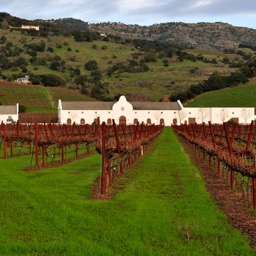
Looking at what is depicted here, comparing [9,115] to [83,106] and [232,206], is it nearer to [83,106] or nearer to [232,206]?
[83,106]

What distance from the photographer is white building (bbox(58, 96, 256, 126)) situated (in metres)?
105

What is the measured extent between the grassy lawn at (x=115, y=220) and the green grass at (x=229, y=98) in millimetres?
99850

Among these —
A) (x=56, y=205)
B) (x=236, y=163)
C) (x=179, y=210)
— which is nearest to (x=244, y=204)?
(x=236, y=163)

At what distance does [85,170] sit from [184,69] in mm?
153617

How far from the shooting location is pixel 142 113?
11012cm

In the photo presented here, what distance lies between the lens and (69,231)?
37.4ft

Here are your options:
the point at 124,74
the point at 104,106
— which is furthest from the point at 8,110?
the point at 124,74

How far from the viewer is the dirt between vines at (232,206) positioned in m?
12.2

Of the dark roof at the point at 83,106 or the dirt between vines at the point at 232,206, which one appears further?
the dark roof at the point at 83,106

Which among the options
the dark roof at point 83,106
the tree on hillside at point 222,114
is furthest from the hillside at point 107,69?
the tree on hillside at point 222,114

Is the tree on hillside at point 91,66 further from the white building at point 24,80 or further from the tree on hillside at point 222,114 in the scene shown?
the tree on hillside at point 222,114

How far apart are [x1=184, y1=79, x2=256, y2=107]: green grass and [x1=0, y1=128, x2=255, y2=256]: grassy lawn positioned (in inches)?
3931

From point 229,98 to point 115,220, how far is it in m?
111

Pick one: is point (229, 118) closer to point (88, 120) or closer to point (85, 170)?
point (88, 120)
